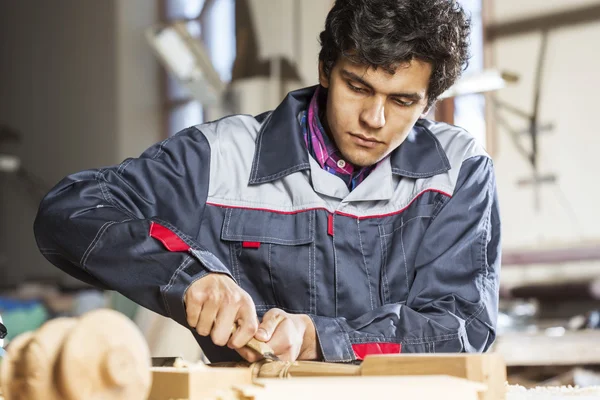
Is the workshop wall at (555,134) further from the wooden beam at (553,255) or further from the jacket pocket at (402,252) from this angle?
the jacket pocket at (402,252)

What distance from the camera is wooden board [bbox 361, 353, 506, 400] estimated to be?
0.73 meters

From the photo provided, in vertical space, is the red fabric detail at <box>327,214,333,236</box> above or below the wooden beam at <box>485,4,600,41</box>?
below

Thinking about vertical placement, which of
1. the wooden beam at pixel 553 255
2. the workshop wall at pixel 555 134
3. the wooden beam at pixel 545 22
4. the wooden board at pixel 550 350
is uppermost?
the wooden beam at pixel 545 22

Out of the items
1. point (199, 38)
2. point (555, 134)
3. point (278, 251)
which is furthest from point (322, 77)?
point (199, 38)

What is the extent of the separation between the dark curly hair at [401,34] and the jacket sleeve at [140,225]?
1.14ft

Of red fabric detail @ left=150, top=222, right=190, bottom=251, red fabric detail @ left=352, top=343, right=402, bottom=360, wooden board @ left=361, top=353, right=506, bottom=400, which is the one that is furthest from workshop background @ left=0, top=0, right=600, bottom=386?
wooden board @ left=361, top=353, right=506, bottom=400

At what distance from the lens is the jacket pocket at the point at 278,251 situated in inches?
56.8

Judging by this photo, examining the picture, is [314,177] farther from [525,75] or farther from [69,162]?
[69,162]

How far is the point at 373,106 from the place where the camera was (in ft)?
4.59

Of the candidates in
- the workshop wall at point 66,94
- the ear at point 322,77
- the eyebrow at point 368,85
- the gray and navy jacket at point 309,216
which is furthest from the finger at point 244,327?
the workshop wall at point 66,94

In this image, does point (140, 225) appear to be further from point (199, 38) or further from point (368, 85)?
point (199, 38)

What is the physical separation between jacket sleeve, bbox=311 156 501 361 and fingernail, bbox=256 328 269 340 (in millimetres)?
155

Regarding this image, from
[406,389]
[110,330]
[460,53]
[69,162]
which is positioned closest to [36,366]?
[110,330]

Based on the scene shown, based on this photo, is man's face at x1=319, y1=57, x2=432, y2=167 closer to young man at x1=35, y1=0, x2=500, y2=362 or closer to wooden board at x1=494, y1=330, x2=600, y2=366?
young man at x1=35, y1=0, x2=500, y2=362
